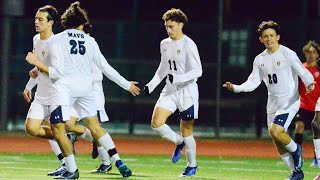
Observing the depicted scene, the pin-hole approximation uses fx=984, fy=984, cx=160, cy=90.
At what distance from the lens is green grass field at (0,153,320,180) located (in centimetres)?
1355

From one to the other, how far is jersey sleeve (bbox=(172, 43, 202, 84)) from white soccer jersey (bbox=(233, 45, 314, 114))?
29.6 inches

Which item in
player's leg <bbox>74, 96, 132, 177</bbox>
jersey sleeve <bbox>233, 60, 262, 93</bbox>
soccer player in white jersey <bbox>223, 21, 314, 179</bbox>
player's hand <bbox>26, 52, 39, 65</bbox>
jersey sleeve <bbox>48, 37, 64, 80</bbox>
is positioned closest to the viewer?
player's hand <bbox>26, 52, 39, 65</bbox>

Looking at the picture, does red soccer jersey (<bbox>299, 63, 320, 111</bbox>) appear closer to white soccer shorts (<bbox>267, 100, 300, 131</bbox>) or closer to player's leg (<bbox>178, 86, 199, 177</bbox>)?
player's leg (<bbox>178, 86, 199, 177</bbox>)

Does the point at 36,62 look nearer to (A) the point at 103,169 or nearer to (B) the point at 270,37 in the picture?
(A) the point at 103,169

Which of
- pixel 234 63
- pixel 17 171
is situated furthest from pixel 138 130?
pixel 17 171

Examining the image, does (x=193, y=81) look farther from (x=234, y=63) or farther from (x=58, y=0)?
(x=58, y=0)

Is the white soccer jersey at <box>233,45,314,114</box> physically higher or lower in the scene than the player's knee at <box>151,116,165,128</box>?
higher

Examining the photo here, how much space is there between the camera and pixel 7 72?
23.6 m

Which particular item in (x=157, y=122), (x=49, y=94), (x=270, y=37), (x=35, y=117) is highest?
(x=270, y=37)

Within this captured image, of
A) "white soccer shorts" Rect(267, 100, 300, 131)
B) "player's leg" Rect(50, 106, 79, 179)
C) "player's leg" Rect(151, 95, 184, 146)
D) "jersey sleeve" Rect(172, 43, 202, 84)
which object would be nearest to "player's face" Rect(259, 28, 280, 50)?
"white soccer shorts" Rect(267, 100, 300, 131)

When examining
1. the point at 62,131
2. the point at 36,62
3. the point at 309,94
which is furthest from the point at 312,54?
the point at 36,62

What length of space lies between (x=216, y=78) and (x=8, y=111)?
5.04m

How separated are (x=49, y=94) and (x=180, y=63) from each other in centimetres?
216

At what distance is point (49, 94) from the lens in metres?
12.3
